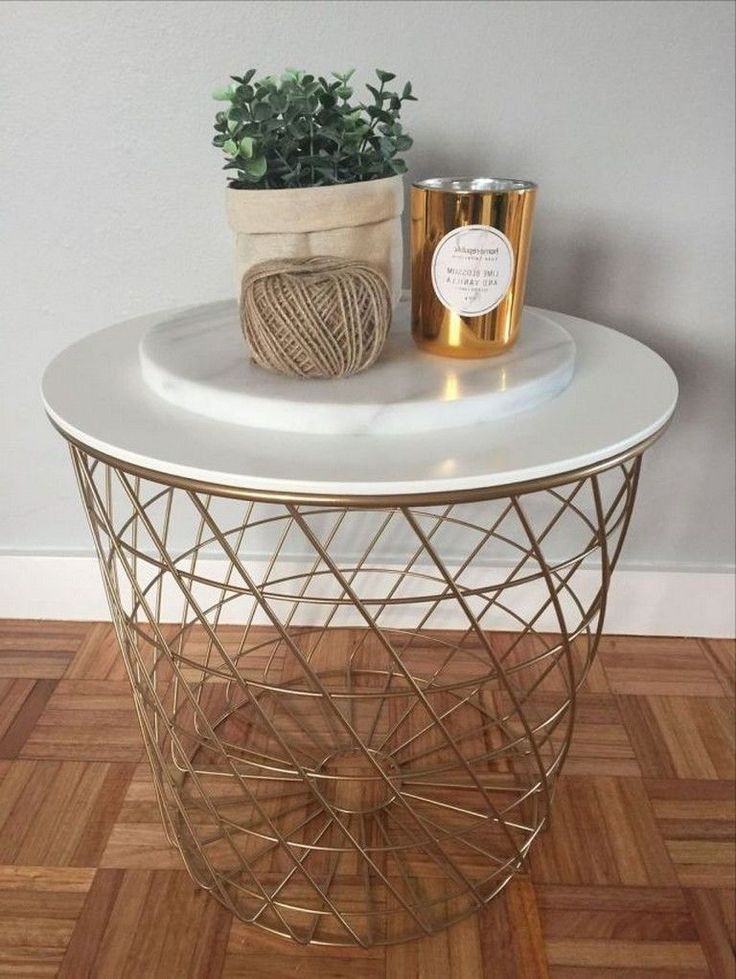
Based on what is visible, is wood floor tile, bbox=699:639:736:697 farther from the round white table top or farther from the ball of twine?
the ball of twine

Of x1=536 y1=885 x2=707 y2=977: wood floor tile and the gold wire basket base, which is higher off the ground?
the gold wire basket base

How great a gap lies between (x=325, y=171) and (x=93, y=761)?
773 mm

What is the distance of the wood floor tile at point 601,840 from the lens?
3.03ft

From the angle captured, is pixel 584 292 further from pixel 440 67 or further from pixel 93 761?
pixel 93 761

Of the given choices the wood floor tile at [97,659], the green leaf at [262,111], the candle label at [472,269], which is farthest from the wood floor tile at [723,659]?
the green leaf at [262,111]

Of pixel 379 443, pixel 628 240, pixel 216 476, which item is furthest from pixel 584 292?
pixel 216 476

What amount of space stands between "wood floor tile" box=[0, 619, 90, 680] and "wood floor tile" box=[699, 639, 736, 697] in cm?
96

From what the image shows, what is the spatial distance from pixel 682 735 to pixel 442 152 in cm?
82

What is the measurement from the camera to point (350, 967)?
2.74 feet

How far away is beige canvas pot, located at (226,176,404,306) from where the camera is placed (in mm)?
745

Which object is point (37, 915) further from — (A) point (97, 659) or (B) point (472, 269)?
(B) point (472, 269)

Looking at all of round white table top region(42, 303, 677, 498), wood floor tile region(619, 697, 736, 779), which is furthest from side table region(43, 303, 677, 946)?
wood floor tile region(619, 697, 736, 779)

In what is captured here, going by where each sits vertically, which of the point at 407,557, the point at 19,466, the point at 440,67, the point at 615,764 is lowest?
the point at 615,764

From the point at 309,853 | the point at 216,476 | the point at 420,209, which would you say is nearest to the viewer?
the point at 216,476
